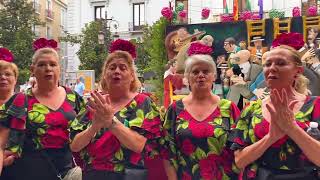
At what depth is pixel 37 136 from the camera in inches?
124

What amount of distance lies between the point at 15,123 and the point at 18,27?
78.2 ft

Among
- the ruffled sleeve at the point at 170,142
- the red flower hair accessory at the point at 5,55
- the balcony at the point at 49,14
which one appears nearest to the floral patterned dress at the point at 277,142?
the ruffled sleeve at the point at 170,142

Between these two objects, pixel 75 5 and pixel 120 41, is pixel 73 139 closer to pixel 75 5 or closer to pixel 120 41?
pixel 120 41

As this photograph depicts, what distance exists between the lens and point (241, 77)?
35.7ft

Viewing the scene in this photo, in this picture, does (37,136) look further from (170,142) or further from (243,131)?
(243,131)

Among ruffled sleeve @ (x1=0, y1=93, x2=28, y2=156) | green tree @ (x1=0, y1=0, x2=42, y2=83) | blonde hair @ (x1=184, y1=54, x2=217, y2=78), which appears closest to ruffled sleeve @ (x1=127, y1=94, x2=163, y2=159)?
blonde hair @ (x1=184, y1=54, x2=217, y2=78)

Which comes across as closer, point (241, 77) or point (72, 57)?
point (241, 77)

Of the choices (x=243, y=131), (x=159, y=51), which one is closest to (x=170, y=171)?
(x=243, y=131)

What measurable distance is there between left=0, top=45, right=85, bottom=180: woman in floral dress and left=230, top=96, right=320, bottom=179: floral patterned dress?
122 centimetres

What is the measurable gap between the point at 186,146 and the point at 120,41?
34.8 inches

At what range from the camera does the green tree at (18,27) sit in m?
24.8

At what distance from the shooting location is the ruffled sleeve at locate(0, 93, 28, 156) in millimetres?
3109

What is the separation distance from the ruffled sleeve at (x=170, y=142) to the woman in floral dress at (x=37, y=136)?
0.66m

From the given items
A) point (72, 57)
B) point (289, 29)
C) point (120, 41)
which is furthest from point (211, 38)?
point (72, 57)
